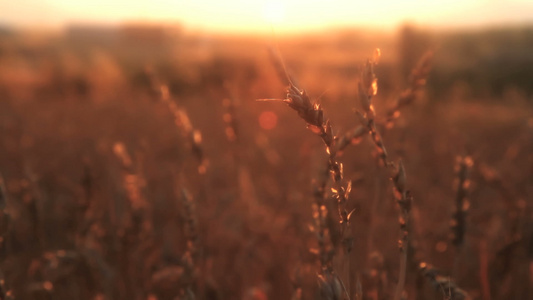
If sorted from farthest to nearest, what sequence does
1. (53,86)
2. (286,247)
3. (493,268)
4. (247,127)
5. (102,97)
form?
(53,86) → (102,97) → (247,127) → (286,247) → (493,268)

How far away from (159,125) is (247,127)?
801 mm

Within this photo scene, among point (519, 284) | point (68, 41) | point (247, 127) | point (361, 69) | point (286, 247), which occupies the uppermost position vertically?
point (68, 41)

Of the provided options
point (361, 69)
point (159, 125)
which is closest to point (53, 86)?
point (159, 125)

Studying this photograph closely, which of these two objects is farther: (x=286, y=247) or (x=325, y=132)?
(x=286, y=247)

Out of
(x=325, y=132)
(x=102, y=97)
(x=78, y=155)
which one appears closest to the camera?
(x=325, y=132)

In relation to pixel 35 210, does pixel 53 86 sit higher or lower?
higher

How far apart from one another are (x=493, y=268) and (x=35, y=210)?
1282 millimetres

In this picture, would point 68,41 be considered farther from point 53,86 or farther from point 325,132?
point 325,132

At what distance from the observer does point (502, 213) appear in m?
2.08

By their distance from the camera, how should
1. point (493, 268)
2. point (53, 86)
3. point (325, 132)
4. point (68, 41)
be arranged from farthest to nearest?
1. point (68, 41)
2. point (53, 86)
3. point (493, 268)
4. point (325, 132)

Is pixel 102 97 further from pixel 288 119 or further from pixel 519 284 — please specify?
pixel 519 284

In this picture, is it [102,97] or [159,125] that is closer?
[159,125]

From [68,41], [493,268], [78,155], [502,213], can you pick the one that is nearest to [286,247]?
[493,268]

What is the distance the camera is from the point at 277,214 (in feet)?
7.19
